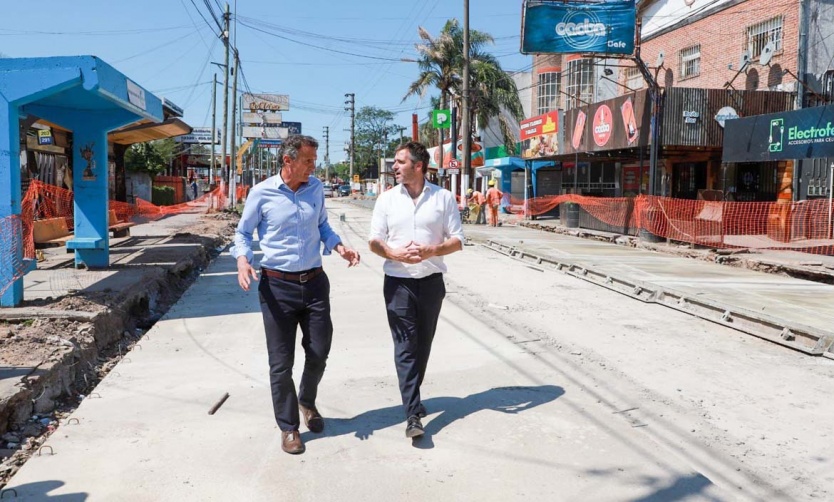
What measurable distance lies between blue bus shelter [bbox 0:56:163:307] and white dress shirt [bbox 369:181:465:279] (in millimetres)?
5151

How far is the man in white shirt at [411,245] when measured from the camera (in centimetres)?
457

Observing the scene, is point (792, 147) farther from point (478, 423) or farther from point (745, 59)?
point (478, 423)

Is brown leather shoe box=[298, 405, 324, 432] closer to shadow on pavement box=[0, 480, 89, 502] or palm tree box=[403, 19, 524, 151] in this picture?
shadow on pavement box=[0, 480, 89, 502]

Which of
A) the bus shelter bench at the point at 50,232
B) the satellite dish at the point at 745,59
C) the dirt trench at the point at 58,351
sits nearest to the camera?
the dirt trench at the point at 58,351

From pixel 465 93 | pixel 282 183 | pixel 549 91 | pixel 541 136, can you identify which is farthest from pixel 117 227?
pixel 549 91

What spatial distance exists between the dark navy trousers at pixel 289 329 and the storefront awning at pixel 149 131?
1298 centimetres

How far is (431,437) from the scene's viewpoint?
455 centimetres

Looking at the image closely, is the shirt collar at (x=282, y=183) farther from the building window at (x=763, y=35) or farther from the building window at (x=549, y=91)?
the building window at (x=549, y=91)

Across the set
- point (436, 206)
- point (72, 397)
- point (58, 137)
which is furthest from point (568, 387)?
point (58, 137)

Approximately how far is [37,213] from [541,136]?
19224mm

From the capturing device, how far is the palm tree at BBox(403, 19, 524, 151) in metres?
36.8

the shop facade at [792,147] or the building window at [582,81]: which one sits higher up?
the building window at [582,81]

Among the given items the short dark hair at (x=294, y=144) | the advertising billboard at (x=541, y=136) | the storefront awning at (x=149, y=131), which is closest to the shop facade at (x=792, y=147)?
the advertising billboard at (x=541, y=136)

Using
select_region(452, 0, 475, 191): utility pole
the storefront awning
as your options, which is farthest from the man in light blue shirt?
select_region(452, 0, 475, 191): utility pole
